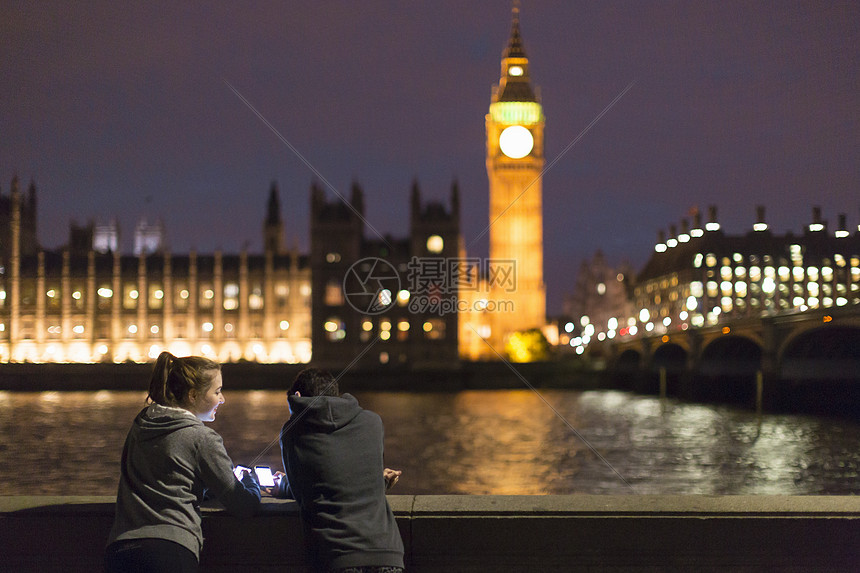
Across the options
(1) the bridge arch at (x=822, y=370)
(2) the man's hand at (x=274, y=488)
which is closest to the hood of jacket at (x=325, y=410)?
(2) the man's hand at (x=274, y=488)

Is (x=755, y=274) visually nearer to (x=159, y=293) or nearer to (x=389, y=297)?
(x=389, y=297)

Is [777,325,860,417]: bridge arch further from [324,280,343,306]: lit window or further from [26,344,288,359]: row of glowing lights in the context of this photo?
[26,344,288,359]: row of glowing lights

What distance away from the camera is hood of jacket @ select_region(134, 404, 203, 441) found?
433cm

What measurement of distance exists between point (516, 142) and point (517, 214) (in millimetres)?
9865

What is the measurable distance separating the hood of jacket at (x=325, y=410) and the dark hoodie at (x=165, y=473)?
431 millimetres

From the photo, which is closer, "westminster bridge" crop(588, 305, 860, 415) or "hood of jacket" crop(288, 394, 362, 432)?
"hood of jacket" crop(288, 394, 362, 432)

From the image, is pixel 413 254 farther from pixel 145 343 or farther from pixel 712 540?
pixel 712 540

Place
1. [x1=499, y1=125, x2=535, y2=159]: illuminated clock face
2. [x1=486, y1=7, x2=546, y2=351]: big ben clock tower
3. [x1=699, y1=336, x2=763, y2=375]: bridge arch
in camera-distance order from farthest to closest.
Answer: [x1=499, y1=125, x2=535, y2=159]: illuminated clock face → [x1=486, y1=7, x2=546, y2=351]: big ben clock tower → [x1=699, y1=336, x2=763, y2=375]: bridge arch

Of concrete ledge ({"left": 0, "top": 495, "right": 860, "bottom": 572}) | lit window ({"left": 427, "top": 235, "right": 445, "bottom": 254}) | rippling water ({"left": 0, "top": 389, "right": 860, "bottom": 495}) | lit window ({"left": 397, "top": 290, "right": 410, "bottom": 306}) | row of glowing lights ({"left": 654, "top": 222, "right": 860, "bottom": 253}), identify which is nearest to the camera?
concrete ledge ({"left": 0, "top": 495, "right": 860, "bottom": 572})

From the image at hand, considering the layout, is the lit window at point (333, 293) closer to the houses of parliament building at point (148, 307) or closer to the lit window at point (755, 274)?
the houses of parliament building at point (148, 307)

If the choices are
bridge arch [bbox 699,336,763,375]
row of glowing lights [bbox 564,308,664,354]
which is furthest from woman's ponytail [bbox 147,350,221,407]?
row of glowing lights [bbox 564,308,664,354]

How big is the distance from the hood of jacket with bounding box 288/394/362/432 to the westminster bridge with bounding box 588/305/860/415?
44.5 meters

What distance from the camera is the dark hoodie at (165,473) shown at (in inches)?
170

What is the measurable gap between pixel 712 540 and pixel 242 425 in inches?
1501
